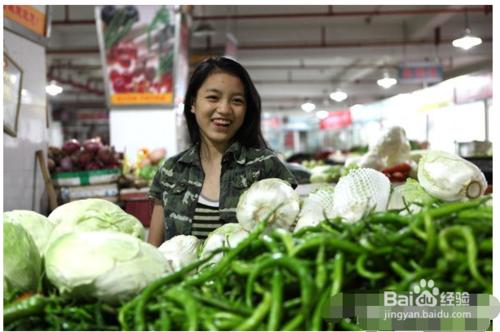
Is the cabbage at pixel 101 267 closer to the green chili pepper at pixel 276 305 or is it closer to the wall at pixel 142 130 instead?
the green chili pepper at pixel 276 305

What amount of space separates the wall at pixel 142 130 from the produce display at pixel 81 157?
2519mm

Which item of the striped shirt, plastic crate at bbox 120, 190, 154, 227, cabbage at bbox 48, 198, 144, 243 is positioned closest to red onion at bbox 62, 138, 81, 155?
plastic crate at bbox 120, 190, 154, 227

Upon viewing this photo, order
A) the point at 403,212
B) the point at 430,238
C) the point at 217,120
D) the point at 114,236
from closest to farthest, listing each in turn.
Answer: the point at 430,238, the point at 114,236, the point at 403,212, the point at 217,120

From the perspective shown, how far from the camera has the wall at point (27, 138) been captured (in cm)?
446

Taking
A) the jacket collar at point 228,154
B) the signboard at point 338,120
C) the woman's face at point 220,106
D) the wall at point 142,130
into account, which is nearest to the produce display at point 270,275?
the woman's face at point 220,106

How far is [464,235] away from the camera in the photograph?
1116mm

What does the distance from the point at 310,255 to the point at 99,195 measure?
449 cm

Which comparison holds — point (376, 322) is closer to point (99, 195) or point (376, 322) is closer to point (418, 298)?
point (418, 298)

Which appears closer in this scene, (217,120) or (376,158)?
(217,120)

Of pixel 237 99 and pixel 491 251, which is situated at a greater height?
pixel 237 99

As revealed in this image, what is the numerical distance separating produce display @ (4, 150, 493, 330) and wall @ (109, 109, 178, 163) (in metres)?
7.10

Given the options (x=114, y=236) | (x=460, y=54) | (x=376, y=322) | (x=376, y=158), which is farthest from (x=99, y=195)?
(x=460, y=54)

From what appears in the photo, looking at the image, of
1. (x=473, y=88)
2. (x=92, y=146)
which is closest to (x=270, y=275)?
(x=92, y=146)

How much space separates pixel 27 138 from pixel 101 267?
12.9 ft
